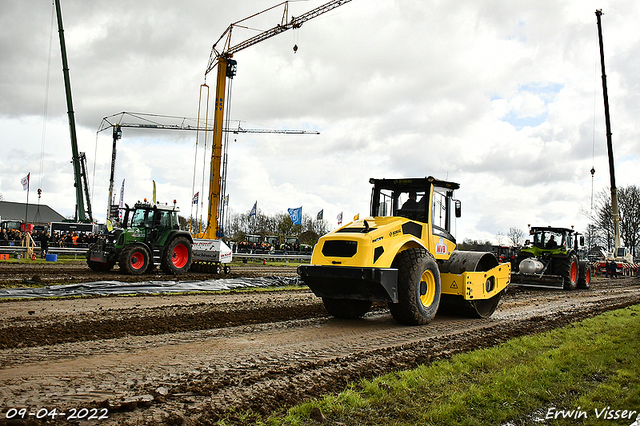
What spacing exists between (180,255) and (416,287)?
12270mm

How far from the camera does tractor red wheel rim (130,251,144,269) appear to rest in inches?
645

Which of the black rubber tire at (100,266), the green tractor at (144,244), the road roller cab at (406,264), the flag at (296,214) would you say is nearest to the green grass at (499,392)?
the road roller cab at (406,264)

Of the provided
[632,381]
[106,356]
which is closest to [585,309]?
[632,381]

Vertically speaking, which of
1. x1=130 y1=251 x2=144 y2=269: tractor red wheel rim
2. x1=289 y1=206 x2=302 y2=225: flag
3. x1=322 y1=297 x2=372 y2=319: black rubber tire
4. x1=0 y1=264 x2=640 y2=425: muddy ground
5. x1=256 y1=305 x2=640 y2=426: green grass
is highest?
x1=289 y1=206 x2=302 y2=225: flag

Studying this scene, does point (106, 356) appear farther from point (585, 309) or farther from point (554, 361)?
point (585, 309)

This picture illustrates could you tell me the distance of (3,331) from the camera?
670cm

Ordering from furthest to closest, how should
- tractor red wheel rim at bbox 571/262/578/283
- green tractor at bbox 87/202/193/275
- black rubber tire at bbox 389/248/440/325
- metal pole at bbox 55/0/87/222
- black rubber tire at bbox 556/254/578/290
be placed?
metal pole at bbox 55/0/87/222 → tractor red wheel rim at bbox 571/262/578/283 → black rubber tire at bbox 556/254/578/290 → green tractor at bbox 87/202/193/275 → black rubber tire at bbox 389/248/440/325

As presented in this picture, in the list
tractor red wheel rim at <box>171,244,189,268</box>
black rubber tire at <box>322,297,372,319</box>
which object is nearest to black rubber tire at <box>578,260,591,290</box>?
black rubber tire at <box>322,297,372,319</box>

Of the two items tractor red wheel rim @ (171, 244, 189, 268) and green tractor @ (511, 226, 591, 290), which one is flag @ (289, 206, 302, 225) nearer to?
tractor red wheel rim @ (171, 244, 189, 268)

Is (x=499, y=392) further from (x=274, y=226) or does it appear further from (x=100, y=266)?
(x=274, y=226)

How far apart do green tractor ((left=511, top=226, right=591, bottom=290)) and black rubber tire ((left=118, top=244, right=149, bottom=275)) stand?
45.1 ft

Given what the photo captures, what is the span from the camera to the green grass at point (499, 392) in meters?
3.87

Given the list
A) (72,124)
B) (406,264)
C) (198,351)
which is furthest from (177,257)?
(72,124)

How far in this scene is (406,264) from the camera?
7.90m
